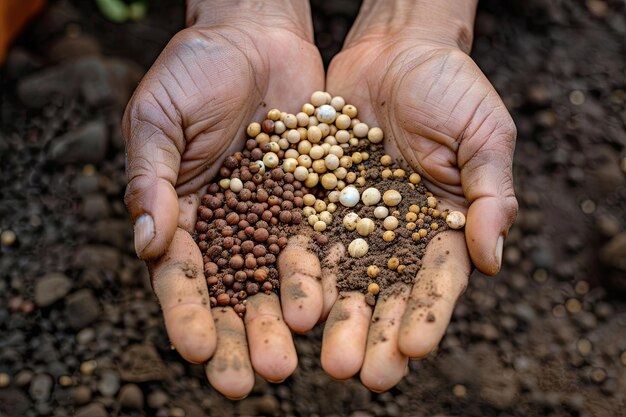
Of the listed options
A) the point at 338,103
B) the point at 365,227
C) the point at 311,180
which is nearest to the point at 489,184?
the point at 365,227

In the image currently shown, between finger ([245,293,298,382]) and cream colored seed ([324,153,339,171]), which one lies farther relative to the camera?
cream colored seed ([324,153,339,171])

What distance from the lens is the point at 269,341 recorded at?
6.22 feet

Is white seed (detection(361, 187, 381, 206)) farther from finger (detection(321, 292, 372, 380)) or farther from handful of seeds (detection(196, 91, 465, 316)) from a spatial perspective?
finger (detection(321, 292, 372, 380))

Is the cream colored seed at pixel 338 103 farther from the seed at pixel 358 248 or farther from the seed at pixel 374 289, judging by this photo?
the seed at pixel 374 289

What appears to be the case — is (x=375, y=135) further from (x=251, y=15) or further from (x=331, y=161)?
(x=251, y=15)

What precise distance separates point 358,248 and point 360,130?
0.51m

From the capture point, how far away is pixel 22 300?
8.90 ft

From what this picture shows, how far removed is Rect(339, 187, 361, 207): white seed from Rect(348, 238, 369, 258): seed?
182mm

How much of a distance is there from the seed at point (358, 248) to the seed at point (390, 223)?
0.10 metres

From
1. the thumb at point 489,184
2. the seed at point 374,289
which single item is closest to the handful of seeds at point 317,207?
the seed at point 374,289

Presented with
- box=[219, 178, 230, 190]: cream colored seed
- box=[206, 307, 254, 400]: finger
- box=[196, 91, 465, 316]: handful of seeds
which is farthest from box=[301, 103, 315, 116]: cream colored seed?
box=[206, 307, 254, 400]: finger

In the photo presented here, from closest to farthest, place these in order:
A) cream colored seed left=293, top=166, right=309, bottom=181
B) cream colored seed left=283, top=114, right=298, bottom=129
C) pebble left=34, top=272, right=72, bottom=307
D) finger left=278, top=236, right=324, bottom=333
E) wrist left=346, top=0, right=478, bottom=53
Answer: finger left=278, top=236, right=324, bottom=333 → cream colored seed left=293, top=166, right=309, bottom=181 → cream colored seed left=283, top=114, right=298, bottom=129 → pebble left=34, top=272, right=72, bottom=307 → wrist left=346, top=0, right=478, bottom=53

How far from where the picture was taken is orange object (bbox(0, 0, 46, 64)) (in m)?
3.20

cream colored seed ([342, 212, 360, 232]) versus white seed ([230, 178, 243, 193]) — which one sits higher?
white seed ([230, 178, 243, 193])
